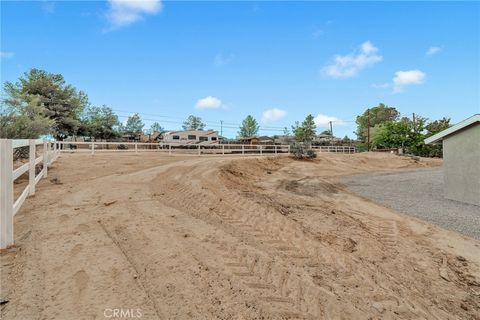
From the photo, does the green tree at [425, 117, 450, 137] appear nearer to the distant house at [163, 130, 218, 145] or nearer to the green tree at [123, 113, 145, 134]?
the distant house at [163, 130, 218, 145]

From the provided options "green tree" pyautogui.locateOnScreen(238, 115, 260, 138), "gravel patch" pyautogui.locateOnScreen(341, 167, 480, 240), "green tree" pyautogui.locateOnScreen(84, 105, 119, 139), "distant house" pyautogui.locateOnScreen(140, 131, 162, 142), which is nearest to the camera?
"gravel patch" pyautogui.locateOnScreen(341, 167, 480, 240)

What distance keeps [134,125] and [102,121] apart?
571 inches

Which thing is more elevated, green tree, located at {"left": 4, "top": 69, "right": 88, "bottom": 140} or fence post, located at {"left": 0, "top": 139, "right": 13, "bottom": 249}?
green tree, located at {"left": 4, "top": 69, "right": 88, "bottom": 140}

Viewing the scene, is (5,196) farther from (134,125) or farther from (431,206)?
(134,125)

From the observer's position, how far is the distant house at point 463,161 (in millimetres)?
9945

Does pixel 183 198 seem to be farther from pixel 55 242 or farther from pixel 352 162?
pixel 352 162

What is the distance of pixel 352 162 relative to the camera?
26594 mm

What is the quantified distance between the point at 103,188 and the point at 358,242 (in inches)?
216

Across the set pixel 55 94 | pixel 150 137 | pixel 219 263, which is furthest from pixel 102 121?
pixel 219 263

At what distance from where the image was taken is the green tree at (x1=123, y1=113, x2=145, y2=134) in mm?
63688

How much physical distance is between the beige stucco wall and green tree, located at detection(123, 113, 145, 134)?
61.4 metres

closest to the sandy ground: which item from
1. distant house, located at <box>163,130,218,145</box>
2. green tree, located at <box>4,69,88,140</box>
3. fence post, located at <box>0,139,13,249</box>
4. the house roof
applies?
fence post, located at <box>0,139,13,249</box>

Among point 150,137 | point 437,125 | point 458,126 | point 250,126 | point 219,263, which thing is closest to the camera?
point 219,263

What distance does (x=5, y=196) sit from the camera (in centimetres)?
331
